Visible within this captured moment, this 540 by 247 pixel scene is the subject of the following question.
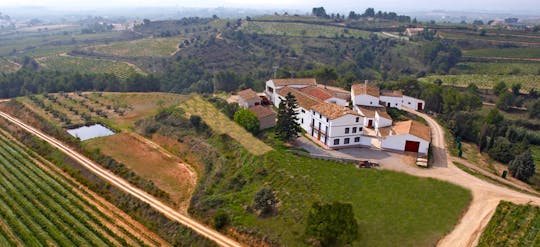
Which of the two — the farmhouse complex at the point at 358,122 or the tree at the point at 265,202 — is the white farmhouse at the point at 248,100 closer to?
the farmhouse complex at the point at 358,122

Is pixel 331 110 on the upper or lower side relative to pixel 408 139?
upper

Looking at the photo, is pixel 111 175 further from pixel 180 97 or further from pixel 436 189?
pixel 436 189

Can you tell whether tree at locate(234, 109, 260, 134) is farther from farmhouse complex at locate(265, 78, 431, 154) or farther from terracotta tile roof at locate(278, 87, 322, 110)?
terracotta tile roof at locate(278, 87, 322, 110)

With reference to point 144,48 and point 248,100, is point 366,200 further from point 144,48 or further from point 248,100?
point 144,48

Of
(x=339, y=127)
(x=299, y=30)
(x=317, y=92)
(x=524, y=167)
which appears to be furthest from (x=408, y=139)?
(x=299, y=30)

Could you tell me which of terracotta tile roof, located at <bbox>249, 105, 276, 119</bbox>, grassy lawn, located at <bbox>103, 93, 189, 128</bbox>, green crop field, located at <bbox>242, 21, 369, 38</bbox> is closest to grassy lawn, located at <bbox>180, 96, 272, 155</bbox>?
terracotta tile roof, located at <bbox>249, 105, 276, 119</bbox>

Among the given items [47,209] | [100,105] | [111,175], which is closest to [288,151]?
[111,175]

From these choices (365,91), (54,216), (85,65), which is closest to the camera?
(54,216)

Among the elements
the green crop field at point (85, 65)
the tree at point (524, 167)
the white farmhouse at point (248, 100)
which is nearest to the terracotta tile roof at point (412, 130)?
the tree at point (524, 167)
